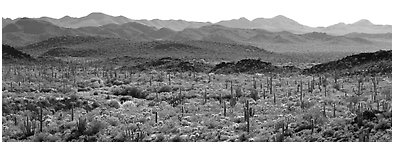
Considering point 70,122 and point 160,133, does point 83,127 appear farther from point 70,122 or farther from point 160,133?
point 160,133

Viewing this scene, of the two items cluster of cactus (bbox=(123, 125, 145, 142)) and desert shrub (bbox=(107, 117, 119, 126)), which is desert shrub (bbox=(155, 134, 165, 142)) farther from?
desert shrub (bbox=(107, 117, 119, 126))

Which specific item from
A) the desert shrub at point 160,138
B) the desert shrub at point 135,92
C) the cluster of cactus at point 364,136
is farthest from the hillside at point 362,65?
the desert shrub at point 160,138

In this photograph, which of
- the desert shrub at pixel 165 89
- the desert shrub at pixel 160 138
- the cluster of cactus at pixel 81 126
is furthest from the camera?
the desert shrub at pixel 165 89

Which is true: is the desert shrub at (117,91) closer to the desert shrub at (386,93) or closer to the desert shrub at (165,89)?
the desert shrub at (165,89)

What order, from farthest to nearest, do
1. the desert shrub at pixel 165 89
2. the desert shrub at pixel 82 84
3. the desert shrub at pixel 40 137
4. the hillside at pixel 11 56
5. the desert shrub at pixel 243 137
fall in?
the hillside at pixel 11 56 → the desert shrub at pixel 82 84 → the desert shrub at pixel 165 89 → the desert shrub at pixel 40 137 → the desert shrub at pixel 243 137

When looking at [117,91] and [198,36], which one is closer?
[117,91]

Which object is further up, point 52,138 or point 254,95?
point 254,95

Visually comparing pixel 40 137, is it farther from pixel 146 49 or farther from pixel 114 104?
pixel 146 49

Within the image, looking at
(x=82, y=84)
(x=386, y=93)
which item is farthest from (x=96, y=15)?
(x=386, y=93)
